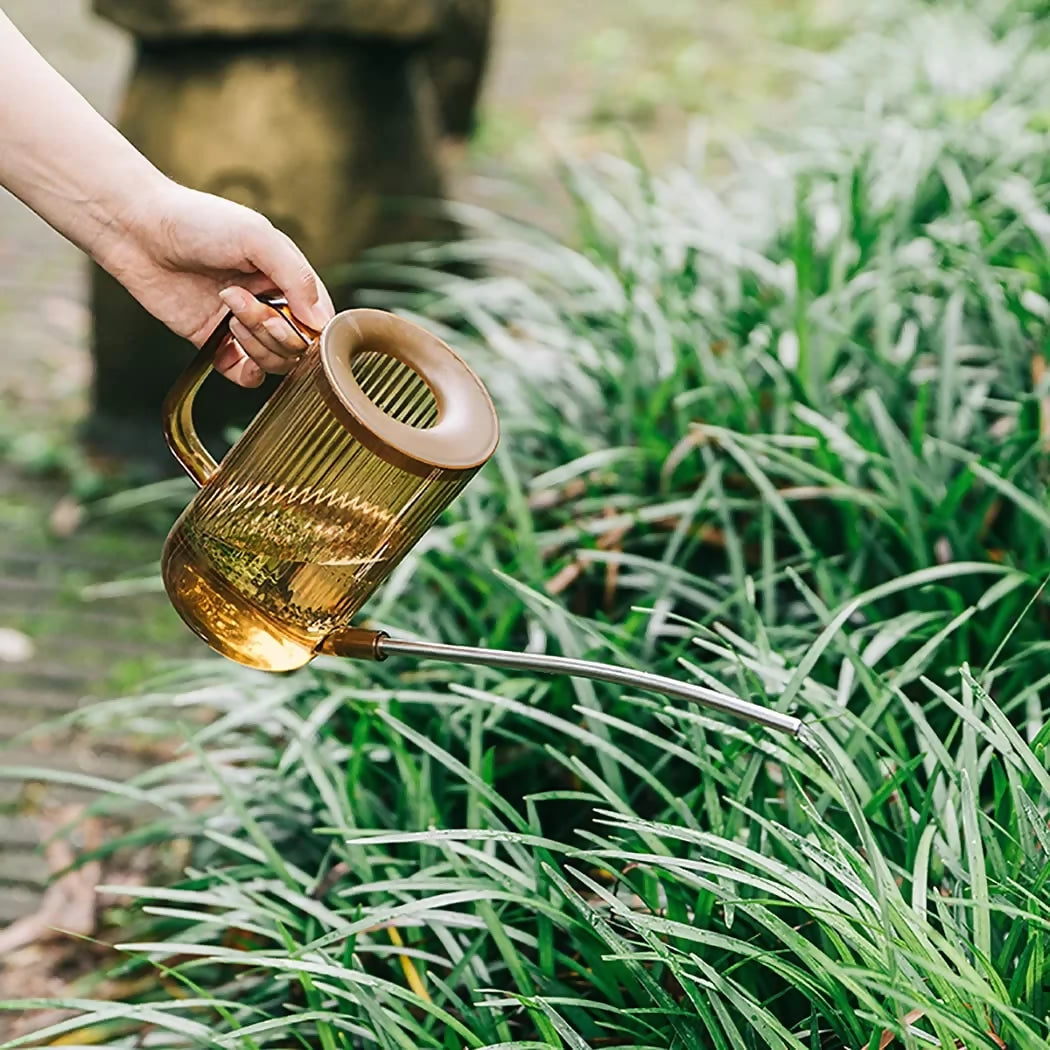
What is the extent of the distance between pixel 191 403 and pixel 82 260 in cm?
327

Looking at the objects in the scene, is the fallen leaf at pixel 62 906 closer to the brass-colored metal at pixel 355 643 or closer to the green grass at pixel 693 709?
the green grass at pixel 693 709

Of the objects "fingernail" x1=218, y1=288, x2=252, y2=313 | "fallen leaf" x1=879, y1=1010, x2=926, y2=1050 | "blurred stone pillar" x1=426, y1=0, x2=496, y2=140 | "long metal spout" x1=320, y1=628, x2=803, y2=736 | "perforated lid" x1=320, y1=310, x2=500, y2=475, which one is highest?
"perforated lid" x1=320, y1=310, x2=500, y2=475

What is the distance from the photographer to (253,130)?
3.49m

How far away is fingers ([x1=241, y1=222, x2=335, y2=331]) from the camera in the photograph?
1485 millimetres

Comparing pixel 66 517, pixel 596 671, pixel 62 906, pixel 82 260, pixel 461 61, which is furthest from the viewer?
pixel 461 61

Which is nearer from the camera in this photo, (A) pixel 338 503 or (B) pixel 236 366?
(A) pixel 338 503

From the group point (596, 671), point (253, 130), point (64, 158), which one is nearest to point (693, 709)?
point (596, 671)

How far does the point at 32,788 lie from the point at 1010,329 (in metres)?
1.89

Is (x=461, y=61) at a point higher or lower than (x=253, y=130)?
lower

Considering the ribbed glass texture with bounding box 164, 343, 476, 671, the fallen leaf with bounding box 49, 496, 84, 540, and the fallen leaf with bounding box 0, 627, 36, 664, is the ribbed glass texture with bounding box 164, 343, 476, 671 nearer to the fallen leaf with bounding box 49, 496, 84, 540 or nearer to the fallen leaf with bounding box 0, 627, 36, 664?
the fallen leaf with bounding box 0, 627, 36, 664

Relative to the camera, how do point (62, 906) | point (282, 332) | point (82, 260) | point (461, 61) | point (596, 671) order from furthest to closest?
point (461, 61) < point (82, 260) < point (62, 906) < point (282, 332) < point (596, 671)

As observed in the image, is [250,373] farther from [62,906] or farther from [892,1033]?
[62,906]

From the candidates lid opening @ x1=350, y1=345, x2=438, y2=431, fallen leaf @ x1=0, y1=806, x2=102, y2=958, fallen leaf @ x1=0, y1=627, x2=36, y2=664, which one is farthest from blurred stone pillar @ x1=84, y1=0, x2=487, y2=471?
lid opening @ x1=350, y1=345, x2=438, y2=431

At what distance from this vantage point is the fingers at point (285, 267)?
1485 mm
